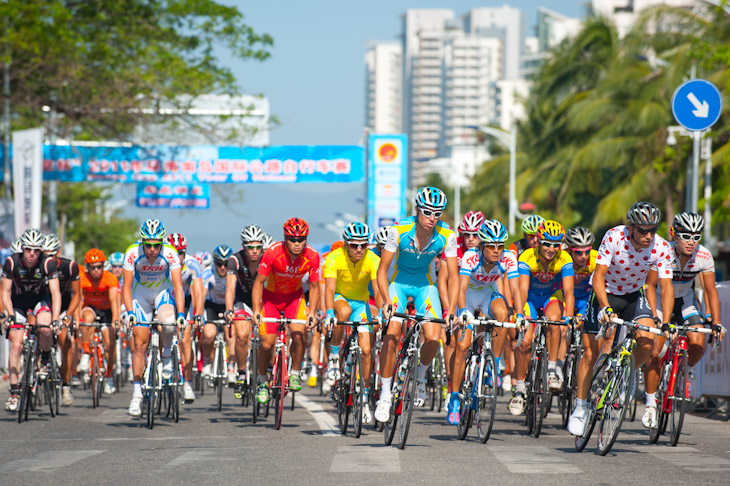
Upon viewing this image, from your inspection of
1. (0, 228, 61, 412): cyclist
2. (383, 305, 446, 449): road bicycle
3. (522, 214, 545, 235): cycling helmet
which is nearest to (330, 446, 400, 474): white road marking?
(383, 305, 446, 449): road bicycle

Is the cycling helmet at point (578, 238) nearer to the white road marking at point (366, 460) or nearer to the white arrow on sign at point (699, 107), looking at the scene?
the white road marking at point (366, 460)

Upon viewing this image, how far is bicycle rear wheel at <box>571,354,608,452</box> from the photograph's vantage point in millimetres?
10516

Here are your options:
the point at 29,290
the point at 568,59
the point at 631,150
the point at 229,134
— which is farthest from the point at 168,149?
the point at 29,290

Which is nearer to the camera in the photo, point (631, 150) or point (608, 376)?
point (608, 376)

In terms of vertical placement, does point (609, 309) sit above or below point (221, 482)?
above

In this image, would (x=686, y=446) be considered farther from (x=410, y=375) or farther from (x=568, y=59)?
(x=568, y=59)

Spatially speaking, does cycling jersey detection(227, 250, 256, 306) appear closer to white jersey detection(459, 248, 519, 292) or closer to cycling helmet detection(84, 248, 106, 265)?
white jersey detection(459, 248, 519, 292)

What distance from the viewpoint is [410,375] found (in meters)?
10.9

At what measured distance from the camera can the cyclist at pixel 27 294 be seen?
47.3 feet

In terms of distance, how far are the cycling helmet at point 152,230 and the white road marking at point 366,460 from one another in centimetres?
389

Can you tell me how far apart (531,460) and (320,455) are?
5.59ft

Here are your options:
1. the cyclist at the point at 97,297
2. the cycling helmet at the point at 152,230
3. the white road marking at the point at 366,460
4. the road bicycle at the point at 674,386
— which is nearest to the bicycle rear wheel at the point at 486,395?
the white road marking at the point at 366,460

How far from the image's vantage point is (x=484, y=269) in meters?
14.2

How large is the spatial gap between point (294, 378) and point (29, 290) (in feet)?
12.0
